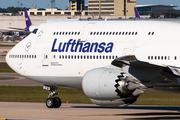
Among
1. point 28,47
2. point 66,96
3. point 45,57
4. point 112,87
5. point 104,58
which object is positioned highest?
point 28,47

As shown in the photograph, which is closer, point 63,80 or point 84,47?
point 84,47

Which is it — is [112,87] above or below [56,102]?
above

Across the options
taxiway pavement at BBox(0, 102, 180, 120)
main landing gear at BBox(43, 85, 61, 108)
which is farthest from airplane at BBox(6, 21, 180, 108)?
taxiway pavement at BBox(0, 102, 180, 120)

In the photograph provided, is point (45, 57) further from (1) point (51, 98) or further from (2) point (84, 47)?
(2) point (84, 47)

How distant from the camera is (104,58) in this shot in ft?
78.4

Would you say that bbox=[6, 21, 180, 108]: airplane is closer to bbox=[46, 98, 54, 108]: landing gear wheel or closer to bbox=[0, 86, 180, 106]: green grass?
bbox=[46, 98, 54, 108]: landing gear wheel

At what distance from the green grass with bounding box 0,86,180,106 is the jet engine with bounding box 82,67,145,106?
11.0 meters

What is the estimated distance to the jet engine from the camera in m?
20.7

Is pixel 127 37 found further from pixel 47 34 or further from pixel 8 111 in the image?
pixel 8 111

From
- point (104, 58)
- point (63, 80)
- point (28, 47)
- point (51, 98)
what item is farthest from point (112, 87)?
point (28, 47)

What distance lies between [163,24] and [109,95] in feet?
17.8

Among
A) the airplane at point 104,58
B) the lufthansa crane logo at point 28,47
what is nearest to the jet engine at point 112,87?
the airplane at point 104,58

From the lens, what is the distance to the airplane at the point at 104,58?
824 inches

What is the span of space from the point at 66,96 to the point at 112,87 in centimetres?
1640
